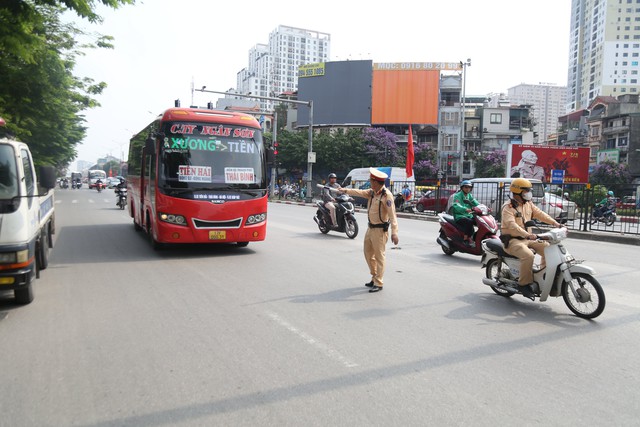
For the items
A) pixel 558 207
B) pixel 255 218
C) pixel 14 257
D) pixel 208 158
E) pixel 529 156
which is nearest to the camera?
pixel 14 257

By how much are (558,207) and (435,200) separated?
22.6ft

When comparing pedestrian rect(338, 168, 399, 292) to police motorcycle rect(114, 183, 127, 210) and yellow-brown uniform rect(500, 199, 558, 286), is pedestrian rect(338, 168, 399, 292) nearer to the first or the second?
yellow-brown uniform rect(500, 199, 558, 286)

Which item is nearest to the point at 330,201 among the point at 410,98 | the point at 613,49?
the point at 410,98

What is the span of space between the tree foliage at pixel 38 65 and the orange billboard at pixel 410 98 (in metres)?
39.8

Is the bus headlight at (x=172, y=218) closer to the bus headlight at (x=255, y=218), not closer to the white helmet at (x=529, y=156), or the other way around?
the bus headlight at (x=255, y=218)

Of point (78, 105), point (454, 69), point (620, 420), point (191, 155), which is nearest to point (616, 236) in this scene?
point (191, 155)

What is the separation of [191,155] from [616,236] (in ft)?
38.6

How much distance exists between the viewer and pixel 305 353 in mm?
4238

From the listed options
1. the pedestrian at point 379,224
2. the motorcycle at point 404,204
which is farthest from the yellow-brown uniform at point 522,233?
the motorcycle at point 404,204

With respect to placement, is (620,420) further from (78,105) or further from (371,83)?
(371,83)

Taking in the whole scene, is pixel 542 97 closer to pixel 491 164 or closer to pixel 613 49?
pixel 613 49

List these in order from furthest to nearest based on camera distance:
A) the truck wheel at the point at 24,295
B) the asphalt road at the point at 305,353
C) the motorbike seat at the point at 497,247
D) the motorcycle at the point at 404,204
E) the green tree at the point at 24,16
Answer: the motorcycle at the point at 404,204, the green tree at the point at 24,16, the motorbike seat at the point at 497,247, the truck wheel at the point at 24,295, the asphalt road at the point at 305,353

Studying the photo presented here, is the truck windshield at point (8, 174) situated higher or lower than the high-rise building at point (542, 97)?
lower

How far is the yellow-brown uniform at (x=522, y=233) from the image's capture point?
5902mm
